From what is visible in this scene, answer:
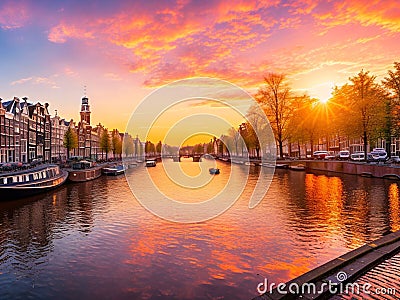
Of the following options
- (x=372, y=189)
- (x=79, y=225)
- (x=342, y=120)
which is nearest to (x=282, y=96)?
(x=342, y=120)

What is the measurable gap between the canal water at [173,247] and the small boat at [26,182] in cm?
732

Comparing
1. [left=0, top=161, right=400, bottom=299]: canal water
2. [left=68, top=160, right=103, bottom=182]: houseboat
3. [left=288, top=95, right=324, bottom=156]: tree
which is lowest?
[left=0, top=161, right=400, bottom=299]: canal water

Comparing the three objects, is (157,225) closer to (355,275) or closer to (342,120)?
(355,275)

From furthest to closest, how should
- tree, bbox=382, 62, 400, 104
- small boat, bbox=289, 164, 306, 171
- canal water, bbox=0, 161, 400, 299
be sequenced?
small boat, bbox=289, 164, 306, 171
tree, bbox=382, 62, 400, 104
canal water, bbox=0, 161, 400, 299

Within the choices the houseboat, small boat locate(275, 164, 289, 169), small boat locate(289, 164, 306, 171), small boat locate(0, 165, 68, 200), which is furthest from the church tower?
small boat locate(289, 164, 306, 171)

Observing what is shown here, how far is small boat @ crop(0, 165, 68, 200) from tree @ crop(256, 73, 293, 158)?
53.6 metres

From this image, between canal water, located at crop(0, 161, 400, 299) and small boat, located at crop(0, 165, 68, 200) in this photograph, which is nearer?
canal water, located at crop(0, 161, 400, 299)

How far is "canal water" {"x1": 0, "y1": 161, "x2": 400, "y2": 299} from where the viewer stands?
12.6 meters

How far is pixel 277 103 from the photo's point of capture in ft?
262

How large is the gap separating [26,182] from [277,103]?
2407 inches

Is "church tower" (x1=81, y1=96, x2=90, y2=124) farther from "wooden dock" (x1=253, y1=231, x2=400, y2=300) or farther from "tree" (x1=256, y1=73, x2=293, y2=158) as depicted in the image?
"wooden dock" (x1=253, y1=231, x2=400, y2=300)

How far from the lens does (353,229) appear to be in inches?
787

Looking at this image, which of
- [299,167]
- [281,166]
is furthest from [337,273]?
[281,166]

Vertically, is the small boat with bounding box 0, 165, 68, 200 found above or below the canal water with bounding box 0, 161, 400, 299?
above
